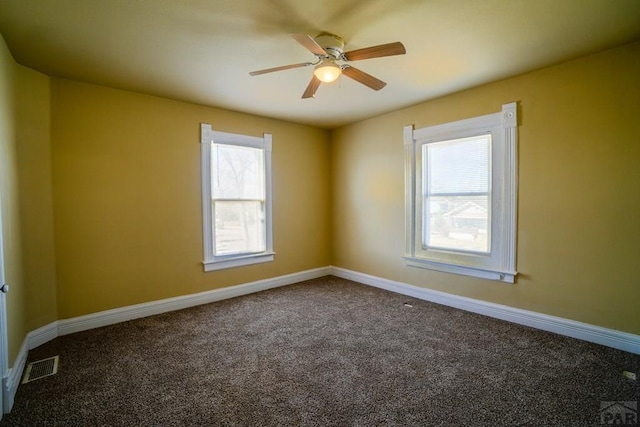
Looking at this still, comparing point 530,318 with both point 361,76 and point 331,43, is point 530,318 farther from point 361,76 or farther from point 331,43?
point 331,43

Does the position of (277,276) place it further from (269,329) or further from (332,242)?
(269,329)

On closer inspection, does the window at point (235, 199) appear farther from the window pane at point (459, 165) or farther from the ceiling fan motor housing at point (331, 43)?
the window pane at point (459, 165)

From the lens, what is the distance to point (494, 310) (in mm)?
3406

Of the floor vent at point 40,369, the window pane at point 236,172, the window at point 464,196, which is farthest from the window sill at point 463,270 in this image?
the floor vent at point 40,369

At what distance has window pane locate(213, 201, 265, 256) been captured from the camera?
4.19 meters

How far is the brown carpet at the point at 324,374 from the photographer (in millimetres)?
1886

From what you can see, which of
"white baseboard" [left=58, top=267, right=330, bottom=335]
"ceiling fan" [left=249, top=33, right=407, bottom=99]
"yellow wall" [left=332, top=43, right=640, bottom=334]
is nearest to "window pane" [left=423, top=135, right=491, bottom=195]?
"yellow wall" [left=332, top=43, right=640, bottom=334]

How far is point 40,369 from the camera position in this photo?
2.43 m

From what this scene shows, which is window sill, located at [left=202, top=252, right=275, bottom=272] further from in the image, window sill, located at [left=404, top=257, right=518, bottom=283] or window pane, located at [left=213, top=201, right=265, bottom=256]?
window sill, located at [left=404, top=257, right=518, bottom=283]

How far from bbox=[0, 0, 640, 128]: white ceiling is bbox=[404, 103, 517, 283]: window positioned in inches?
25.0

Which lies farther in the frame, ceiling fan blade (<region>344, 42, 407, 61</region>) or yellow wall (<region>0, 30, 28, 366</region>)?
yellow wall (<region>0, 30, 28, 366</region>)

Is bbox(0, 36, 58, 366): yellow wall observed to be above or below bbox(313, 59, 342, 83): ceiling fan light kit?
below

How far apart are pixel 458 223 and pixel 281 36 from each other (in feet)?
9.46

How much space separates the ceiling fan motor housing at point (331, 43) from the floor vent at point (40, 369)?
334 centimetres
